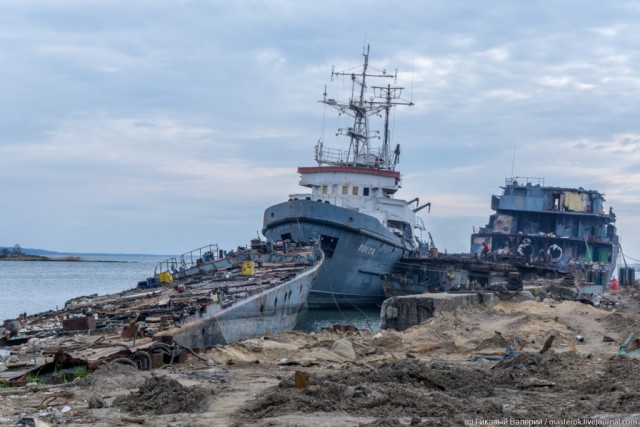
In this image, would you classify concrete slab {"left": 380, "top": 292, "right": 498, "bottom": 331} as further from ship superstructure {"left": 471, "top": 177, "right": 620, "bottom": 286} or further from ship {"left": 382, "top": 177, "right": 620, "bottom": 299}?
ship superstructure {"left": 471, "top": 177, "right": 620, "bottom": 286}

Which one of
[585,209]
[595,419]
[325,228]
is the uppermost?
[585,209]

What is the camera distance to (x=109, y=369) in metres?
11.5

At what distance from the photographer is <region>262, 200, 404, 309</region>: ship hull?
35844 millimetres

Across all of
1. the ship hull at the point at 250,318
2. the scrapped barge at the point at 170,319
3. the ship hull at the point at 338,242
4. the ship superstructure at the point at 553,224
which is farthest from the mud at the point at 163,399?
the ship superstructure at the point at 553,224

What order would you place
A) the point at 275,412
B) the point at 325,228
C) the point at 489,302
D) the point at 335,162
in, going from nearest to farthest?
1. the point at 275,412
2. the point at 489,302
3. the point at 325,228
4. the point at 335,162

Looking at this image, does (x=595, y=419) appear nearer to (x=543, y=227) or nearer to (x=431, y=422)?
(x=431, y=422)

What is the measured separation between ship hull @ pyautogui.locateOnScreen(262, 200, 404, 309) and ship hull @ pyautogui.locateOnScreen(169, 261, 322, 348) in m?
6.40

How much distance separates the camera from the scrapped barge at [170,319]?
1288 cm

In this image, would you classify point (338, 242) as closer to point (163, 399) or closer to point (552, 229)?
point (552, 229)

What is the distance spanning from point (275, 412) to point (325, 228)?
27.5 meters

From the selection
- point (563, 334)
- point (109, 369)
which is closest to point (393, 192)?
point (563, 334)

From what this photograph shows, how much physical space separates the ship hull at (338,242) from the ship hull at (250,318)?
6.40m

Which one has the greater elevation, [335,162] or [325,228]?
[335,162]

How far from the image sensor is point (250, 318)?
2130cm
